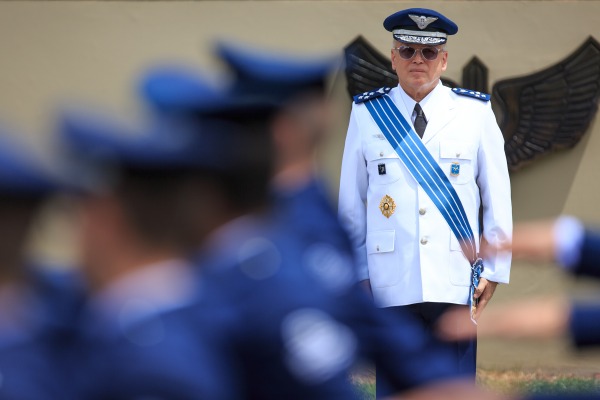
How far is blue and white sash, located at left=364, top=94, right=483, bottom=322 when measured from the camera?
450 centimetres

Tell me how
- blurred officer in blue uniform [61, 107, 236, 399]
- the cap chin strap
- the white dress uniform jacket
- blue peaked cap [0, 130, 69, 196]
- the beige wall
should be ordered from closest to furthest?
blurred officer in blue uniform [61, 107, 236, 399] < blue peaked cap [0, 130, 69, 196] < the white dress uniform jacket < the cap chin strap < the beige wall

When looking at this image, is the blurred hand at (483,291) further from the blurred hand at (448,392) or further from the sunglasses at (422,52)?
the blurred hand at (448,392)

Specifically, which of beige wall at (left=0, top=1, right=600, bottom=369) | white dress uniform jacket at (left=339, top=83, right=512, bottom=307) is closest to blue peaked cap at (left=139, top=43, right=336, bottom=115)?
white dress uniform jacket at (left=339, top=83, right=512, bottom=307)

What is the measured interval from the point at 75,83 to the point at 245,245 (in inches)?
206

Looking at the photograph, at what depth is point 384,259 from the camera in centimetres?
452

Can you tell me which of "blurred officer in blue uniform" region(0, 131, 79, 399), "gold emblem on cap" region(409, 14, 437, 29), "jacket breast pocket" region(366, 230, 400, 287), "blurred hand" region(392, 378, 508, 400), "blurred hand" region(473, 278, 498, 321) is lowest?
"blurred hand" region(473, 278, 498, 321)

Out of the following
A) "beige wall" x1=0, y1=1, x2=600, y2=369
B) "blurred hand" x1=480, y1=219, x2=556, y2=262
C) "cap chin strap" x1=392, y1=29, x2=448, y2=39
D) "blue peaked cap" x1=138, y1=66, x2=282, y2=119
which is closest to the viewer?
"blue peaked cap" x1=138, y1=66, x2=282, y2=119

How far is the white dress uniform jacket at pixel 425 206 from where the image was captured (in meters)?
4.49

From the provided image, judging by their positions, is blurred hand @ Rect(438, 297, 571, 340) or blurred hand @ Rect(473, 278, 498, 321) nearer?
blurred hand @ Rect(438, 297, 571, 340)

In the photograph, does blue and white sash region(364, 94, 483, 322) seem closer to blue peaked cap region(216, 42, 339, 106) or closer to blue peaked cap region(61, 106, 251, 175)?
blue peaked cap region(216, 42, 339, 106)

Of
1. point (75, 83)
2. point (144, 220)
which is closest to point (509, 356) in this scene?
point (75, 83)

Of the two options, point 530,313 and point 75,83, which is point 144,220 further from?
point 75,83

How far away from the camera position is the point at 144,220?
211 cm

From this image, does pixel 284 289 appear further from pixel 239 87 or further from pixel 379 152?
pixel 379 152
